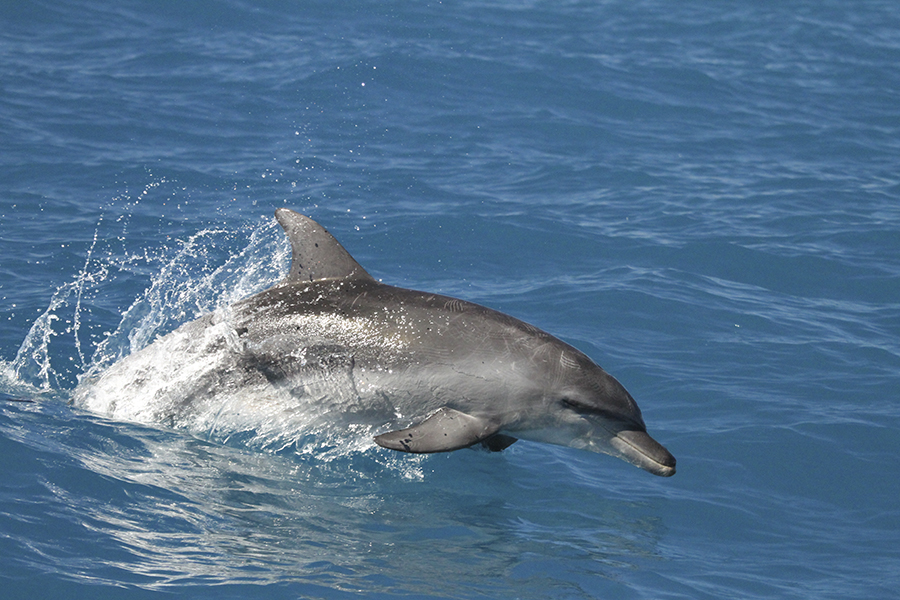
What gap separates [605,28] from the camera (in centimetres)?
2300

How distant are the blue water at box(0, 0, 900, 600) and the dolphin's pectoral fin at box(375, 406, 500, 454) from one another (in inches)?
25.5

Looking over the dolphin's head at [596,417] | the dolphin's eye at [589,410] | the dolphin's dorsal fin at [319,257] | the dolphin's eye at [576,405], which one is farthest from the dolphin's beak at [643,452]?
the dolphin's dorsal fin at [319,257]

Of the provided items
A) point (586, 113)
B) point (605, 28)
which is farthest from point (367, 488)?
point (605, 28)

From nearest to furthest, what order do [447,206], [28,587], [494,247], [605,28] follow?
[28,587]
[494,247]
[447,206]
[605,28]

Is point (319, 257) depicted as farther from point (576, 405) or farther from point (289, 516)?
point (576, 405)

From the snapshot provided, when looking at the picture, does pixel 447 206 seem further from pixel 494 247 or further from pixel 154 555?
pixel 154 555

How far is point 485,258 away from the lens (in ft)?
46.4

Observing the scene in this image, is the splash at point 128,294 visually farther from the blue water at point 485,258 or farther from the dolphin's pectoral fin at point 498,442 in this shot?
the dolphin's pectoral fin at point 498,442

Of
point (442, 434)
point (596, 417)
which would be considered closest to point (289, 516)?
point (442, 434)

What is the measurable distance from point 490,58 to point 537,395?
506 inches

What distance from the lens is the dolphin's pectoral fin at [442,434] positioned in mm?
8359

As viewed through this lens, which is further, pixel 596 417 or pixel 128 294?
pixel 128 294

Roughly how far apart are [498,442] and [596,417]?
1.00 meters

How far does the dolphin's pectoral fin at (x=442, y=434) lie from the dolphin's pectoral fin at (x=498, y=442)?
57 centimetres
